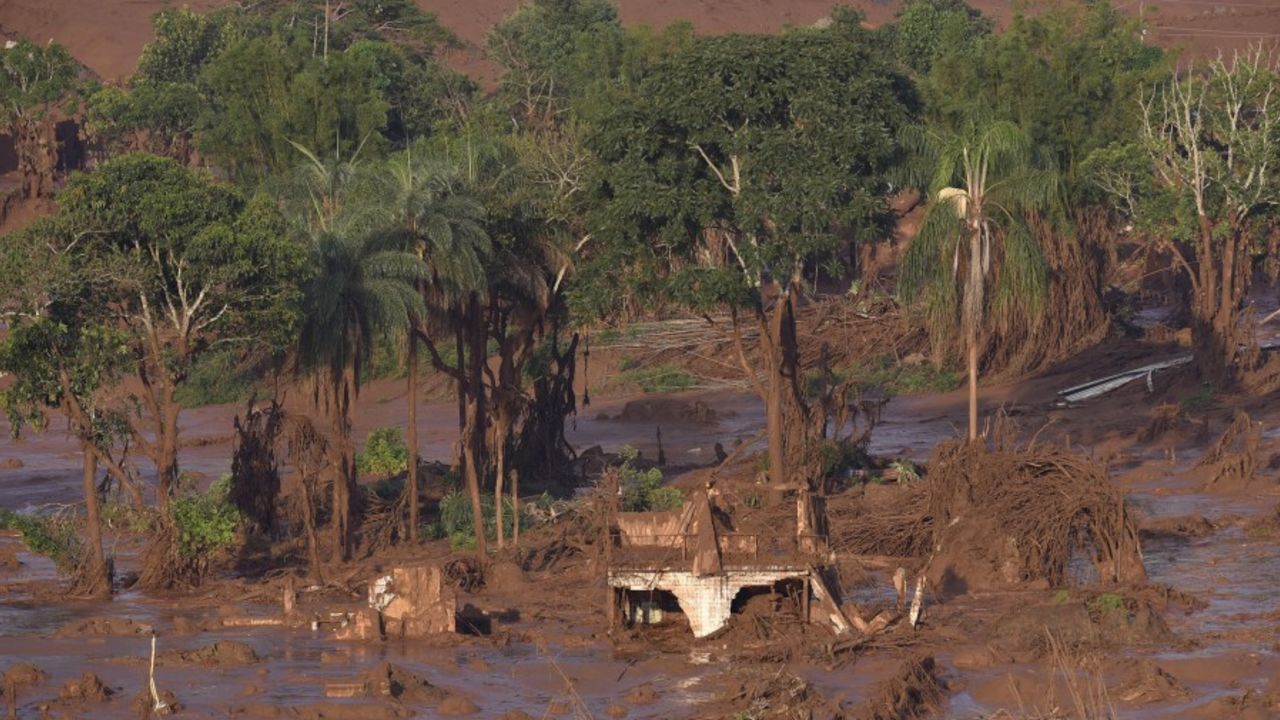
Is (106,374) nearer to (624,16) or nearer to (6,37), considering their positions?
(6,37)

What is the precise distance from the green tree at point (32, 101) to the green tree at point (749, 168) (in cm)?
3747

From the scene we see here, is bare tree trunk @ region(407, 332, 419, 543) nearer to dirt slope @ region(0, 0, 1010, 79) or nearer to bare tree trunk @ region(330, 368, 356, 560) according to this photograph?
bare tree trunk @ region(330, 368, 356, 560)

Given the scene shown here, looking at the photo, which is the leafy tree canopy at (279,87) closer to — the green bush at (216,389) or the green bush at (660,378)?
the green bush at (216,389)

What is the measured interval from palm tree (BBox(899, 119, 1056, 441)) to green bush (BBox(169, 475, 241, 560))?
9569 millimetres

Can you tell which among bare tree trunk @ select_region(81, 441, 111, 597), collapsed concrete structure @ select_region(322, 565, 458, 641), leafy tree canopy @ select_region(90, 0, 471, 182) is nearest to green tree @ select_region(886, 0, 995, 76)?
leafy tree canopy @ select_region(90, 0, 471, 182)

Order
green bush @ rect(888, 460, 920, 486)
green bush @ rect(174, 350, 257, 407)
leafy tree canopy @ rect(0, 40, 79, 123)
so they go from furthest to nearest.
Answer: leafy tree canopy @ rect(0, 40, 79, 123) < green bush @ rect(174, 350, 257, 407) < green bush @ rect(888, 460, 920, 486)

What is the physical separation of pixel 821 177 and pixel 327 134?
1085 inches

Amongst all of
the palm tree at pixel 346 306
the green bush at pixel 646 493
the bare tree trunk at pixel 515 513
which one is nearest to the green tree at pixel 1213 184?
the green bush at pixel 646 493

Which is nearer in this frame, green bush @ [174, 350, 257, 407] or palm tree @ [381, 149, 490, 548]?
palm tree @ [381, 149, 490, 548]

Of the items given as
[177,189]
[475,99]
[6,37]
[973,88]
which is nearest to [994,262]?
[177,189]

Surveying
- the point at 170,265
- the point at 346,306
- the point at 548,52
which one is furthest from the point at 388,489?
the point at 548,52

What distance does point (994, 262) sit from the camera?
94.9 feet

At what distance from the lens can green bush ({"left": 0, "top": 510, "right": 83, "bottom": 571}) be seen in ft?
84.1

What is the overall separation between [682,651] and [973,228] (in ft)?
28.5
